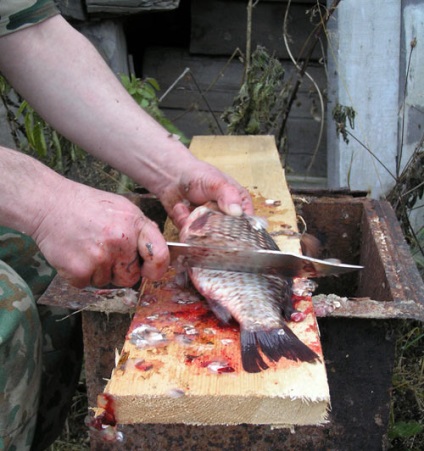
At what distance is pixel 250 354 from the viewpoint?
1651mm

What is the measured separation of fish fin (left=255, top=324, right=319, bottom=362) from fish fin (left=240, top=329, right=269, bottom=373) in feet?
0.05

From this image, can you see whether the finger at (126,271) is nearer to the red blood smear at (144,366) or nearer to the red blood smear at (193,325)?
the red blood smear at (193,325)

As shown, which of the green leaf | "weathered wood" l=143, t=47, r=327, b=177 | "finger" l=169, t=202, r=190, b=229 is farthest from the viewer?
"weathered wood" l=143, t=47, r=327, b=177

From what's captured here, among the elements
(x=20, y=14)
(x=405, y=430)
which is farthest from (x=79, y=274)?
(x=405, y=430)

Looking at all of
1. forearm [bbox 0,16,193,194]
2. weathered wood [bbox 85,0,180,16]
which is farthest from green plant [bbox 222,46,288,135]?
forearm [bbox 0,16,193,194]

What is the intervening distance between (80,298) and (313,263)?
72cm

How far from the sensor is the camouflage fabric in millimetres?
2166

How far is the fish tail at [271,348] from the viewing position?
1.64 m

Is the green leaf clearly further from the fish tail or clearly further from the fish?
the fish tail

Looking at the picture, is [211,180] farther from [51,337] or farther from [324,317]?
[51,337]

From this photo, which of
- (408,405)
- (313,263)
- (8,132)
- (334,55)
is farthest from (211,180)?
(8,132)

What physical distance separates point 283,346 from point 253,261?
1.18ft

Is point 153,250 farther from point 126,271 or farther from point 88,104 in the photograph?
point 88,104

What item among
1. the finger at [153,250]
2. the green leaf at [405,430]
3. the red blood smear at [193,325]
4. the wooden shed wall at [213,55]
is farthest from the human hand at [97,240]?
the wooden shed wall at [213,55]
